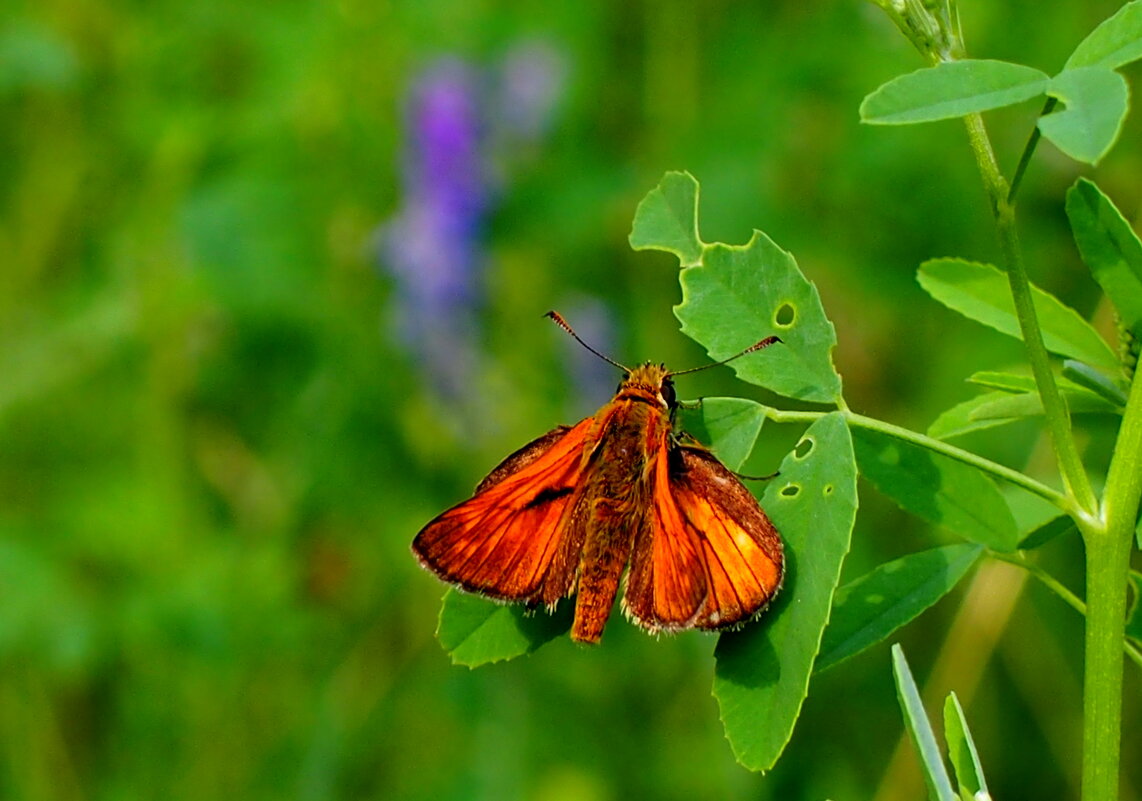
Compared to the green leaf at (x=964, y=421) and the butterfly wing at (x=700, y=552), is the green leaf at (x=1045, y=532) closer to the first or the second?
the green leaf at (x=964, y=421)

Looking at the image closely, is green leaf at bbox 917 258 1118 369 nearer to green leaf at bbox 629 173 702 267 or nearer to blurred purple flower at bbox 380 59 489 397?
green leaf at bbox 629 173 702 267

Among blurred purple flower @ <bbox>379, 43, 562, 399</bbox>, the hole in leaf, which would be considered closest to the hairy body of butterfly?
the hole in leaf

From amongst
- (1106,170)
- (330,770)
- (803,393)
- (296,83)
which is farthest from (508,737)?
(803,393)

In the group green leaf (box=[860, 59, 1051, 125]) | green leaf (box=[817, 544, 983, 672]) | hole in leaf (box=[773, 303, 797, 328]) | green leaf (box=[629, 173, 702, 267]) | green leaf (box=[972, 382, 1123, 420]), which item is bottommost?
green leaf (box=[817, 544, 983, 672])

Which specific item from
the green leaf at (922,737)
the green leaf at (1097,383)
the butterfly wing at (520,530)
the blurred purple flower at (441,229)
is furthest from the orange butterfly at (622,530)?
the blurred purple flower at (441,229)

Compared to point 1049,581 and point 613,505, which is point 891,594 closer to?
point 1049,581

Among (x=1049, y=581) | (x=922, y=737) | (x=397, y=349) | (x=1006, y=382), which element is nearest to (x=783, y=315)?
(x=1006, y=382)

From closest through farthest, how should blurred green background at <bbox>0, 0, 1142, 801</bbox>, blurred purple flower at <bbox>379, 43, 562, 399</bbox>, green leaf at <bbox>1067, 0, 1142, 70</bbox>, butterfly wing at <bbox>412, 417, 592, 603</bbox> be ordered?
1. green leaf at <bbox>1067, 0, 1142, 70</bbox>
2. butterfly wing at <bbox>412, 417, 592, 603</bbox>
3. blurred green background at <bbox>0, 0, 1142, 801</bbox>
4. blurred purple flower at <bbox>379, 43, 562, 399</bbox>
